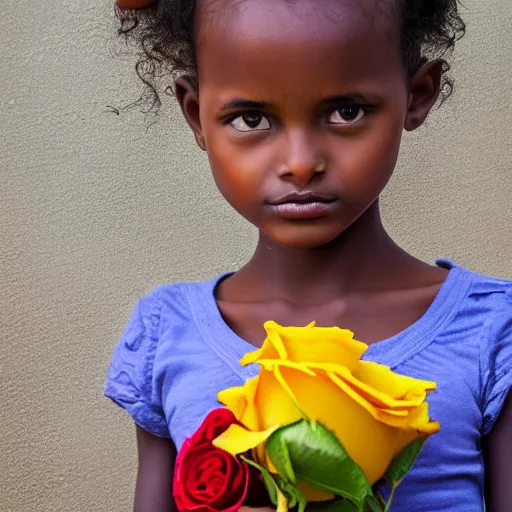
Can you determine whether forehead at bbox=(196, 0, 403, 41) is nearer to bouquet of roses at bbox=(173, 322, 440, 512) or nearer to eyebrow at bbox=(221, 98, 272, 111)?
eyebrow at bbox=(221, 98, 272, 111)

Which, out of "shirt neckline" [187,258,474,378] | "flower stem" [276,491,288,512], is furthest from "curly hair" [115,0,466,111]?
"flower stem" [276,491,288,512]

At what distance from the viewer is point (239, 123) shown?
1034 millimetres

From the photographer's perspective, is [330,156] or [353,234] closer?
[330,156]

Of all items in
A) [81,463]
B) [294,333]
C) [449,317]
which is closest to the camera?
[294,333]

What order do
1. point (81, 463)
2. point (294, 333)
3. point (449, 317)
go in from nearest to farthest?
point (294, 333)
point (449, 317)
point (81, 463)

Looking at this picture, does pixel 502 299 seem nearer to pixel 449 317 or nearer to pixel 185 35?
pixel 449 317

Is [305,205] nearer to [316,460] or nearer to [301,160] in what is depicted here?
[301,160]

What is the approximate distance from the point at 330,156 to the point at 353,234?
0.17 metres

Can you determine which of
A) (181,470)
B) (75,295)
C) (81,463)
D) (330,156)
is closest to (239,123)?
(330,156)

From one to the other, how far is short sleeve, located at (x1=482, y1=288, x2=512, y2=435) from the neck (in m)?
0.13

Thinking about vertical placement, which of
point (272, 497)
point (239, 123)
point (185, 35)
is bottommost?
point (272, 497)

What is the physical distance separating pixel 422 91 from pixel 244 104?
9.3 inches

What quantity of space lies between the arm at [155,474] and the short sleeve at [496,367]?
38cm

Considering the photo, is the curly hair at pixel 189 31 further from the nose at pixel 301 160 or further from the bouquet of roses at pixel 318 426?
the bouquet of roses at pixel 318 426
